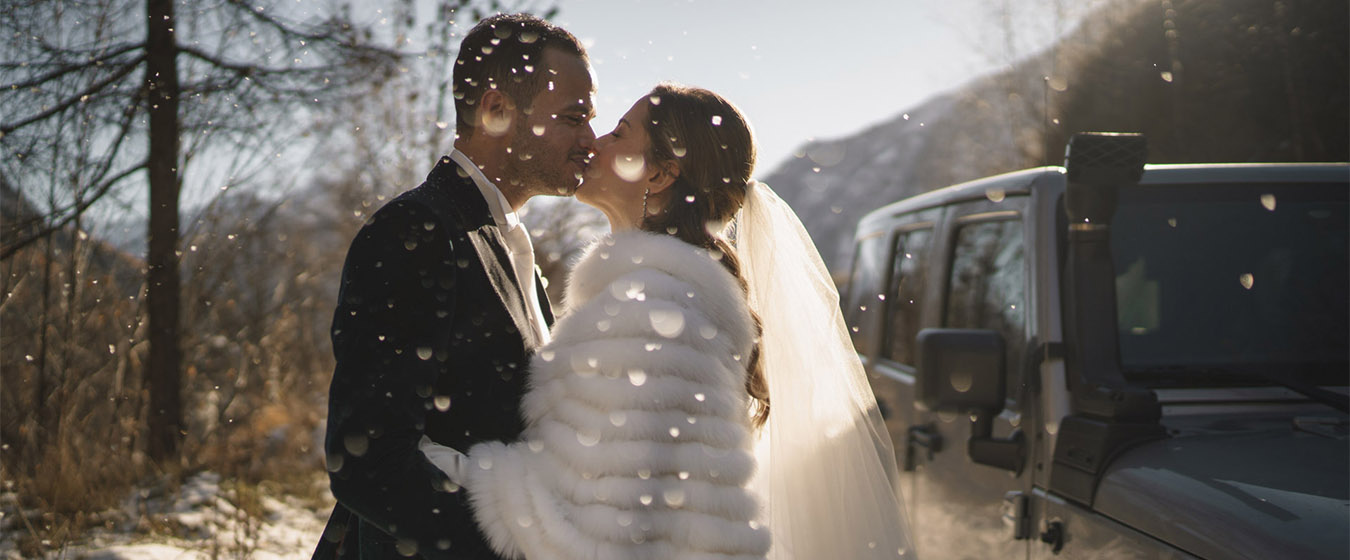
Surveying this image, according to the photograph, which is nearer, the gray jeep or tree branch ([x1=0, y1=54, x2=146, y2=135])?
the gray jeep

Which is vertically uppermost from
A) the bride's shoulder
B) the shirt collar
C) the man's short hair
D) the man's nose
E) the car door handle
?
the man's short hair

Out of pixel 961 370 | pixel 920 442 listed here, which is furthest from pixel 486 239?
pixel 920 442

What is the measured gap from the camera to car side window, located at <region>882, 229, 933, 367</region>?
419cm

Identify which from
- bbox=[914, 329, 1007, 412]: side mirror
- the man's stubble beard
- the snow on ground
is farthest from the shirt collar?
the snow on ground

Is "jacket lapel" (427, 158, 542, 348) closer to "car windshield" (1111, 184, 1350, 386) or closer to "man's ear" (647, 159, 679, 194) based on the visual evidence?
"man's ear" (647, 159, 679, 194)

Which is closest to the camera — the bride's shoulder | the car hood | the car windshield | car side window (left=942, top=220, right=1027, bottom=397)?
the car hood

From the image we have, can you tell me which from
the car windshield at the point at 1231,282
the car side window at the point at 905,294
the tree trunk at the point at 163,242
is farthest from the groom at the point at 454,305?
the tree trunk at the point at 163,242

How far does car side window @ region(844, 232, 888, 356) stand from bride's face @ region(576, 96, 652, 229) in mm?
2361

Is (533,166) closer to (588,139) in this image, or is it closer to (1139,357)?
(588,139)

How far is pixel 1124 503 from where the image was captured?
7.49ft

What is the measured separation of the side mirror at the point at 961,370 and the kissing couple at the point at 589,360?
0.23 metres

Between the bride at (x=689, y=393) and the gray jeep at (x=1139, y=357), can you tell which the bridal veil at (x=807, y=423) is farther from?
the gray jeep at (x=1139, y=357)

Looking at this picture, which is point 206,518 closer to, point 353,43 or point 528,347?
point 353,43

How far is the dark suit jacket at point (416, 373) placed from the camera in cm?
172
